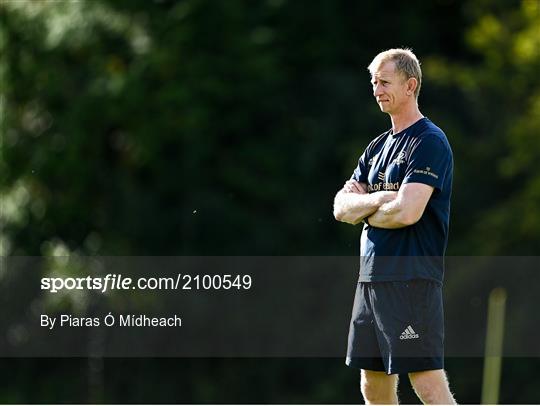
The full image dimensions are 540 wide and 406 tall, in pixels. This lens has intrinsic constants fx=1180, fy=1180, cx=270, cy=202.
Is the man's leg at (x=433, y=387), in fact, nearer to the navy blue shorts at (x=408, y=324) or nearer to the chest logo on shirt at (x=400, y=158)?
the navy blue shorts at (x=408, y=324)

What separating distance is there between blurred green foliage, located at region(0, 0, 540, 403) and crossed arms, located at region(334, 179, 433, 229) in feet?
38.8

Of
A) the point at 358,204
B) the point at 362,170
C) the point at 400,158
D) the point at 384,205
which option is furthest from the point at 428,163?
the point at 362,170

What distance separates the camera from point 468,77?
16.4 metres

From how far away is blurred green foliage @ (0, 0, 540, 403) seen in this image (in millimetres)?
16609

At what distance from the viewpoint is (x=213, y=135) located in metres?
17.2

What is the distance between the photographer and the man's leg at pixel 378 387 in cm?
460

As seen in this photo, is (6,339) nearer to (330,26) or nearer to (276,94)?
(276,94)

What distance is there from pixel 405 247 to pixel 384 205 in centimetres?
17

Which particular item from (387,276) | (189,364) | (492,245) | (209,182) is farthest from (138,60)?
(387,276)

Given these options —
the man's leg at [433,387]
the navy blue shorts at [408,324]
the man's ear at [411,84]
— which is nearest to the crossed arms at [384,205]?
the navy blue shorts at [408,324]

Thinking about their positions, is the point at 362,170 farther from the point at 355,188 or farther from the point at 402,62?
the point at 402,62

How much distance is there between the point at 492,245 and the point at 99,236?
5.59 m

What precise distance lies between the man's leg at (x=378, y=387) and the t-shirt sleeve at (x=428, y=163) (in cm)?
79

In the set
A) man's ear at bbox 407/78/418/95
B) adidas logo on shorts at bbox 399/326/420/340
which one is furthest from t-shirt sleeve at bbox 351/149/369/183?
adidas logo on shorts at bbox 399/326/420/340
